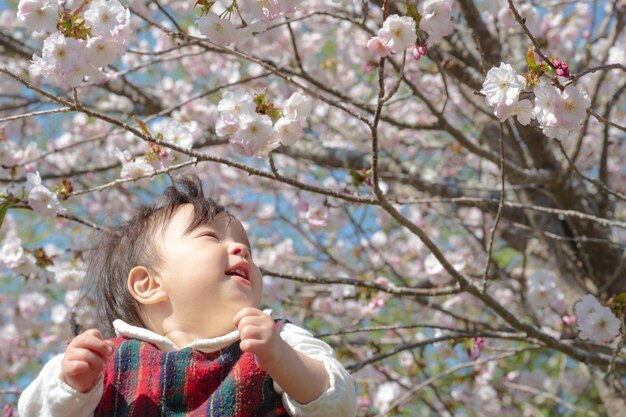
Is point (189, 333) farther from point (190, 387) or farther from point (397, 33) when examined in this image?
point (397, 33)

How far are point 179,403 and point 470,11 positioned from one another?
1.92 metres

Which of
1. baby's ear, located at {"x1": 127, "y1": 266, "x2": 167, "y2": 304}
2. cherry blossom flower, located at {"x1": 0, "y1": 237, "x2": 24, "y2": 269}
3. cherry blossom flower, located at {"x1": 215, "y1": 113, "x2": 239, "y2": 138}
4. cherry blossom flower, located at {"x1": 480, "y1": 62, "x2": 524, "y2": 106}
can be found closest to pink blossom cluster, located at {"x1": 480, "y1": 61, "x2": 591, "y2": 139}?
cherry blossom flower, located at {"x1": 480, "y1": 62, "x2": 524, "y2": 106}

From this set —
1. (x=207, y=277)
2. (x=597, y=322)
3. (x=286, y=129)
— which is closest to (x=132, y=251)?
(x=207, y=277)

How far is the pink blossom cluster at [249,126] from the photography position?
1.77 meters

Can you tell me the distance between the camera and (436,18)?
6.21 ft

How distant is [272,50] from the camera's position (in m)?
4.38

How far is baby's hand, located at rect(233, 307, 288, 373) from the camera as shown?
122 centimetres

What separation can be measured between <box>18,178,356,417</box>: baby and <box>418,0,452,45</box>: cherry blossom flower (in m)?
0.69

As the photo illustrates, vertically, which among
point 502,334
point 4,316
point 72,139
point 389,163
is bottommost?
point 502,334

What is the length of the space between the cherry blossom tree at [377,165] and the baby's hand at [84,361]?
0.50 metres

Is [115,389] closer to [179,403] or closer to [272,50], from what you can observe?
[179,403]

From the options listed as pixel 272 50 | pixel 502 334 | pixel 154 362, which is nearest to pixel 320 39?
pixel 272 50

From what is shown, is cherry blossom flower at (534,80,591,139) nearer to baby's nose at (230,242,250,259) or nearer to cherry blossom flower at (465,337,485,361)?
baby's nose at (230,242,250,259)

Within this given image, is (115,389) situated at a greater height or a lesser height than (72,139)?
lesser
